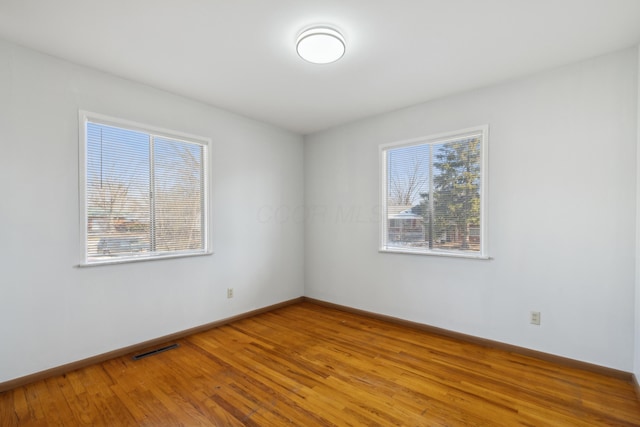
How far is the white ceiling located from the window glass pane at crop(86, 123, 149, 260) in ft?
2.14

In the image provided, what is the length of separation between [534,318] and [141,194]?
4049 mm

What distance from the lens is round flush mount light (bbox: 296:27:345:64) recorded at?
207cm

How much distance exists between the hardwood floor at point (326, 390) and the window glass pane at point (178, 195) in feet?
3.76

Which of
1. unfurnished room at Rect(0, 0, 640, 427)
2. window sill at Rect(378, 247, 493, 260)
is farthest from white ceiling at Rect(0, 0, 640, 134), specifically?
window sill at Rect(378, 247, 493, 260)

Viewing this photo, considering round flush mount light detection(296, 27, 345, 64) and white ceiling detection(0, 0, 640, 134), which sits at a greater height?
white ceiling detection(0, 0, 640, 134)

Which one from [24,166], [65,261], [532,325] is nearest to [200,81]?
[24,166]

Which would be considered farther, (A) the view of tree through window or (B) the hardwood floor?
(A) the view of tree through window

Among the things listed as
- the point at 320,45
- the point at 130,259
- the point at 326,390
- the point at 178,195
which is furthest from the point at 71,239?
the point at 320,45

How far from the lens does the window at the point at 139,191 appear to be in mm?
2643

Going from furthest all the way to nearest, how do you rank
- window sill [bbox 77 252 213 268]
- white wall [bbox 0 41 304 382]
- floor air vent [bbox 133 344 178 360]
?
floor air vent [bbox 133 344 178 360] → window sill [bbox 77 252 213 268] → white wall [bbox 0 41 304 382]

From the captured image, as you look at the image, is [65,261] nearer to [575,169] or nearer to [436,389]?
[436,389]

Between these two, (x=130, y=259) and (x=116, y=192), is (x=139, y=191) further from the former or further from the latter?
(x=130, y=259)

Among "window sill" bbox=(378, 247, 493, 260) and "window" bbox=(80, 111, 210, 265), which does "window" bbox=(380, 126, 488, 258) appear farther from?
"window" bbox=(80, 111, 210, 265)

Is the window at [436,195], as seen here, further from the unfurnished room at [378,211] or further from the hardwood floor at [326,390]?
the hardwood floor at [326,390]
